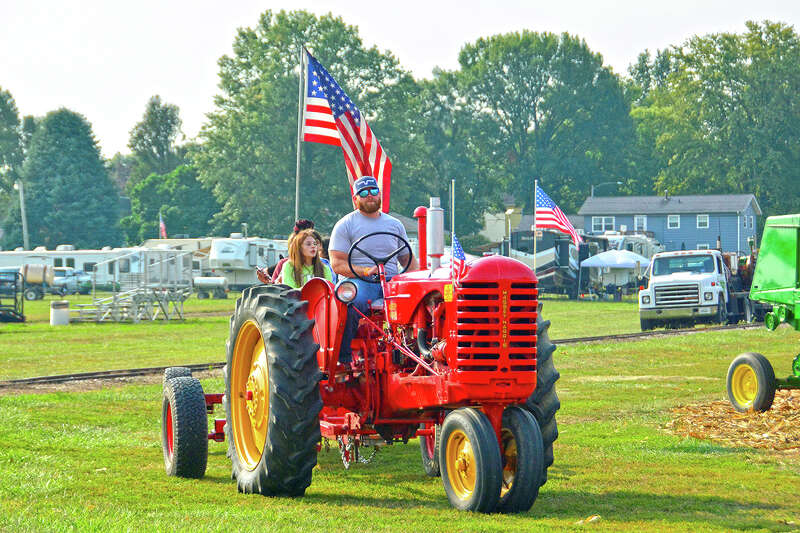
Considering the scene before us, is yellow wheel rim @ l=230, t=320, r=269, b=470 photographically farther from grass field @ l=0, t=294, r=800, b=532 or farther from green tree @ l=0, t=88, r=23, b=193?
green tree @ l=0, t=88, r=23, b=193

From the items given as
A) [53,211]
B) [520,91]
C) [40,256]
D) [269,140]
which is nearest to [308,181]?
[269,140]

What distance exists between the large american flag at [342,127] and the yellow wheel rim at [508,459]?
29.1 feet

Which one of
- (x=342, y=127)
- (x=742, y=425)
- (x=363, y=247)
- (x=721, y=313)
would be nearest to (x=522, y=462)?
(x=363, y=247)

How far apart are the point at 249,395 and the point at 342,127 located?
9210 mm

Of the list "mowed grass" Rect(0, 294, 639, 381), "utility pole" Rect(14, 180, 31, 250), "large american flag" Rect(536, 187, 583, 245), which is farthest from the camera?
"utility pole" Rect(14, 180, 31, 250)

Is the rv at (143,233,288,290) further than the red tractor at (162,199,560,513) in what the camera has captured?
Yes

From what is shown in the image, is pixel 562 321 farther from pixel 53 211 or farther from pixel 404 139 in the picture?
pixel 53 211

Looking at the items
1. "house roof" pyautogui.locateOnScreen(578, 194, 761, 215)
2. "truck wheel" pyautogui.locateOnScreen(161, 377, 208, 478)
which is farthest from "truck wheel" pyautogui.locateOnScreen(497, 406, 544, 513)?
"house roof" pyautogui.locateOnScreen(578, 194, 761, 215)

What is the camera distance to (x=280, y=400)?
307 inches

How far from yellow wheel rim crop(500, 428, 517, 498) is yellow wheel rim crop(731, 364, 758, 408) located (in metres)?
6.06

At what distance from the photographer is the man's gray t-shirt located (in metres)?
8.58

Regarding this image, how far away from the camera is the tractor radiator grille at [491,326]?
7016 mm

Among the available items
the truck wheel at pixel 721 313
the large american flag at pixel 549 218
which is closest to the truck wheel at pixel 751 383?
the truck wheel at pixel 721 313

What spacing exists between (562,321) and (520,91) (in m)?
69.5
